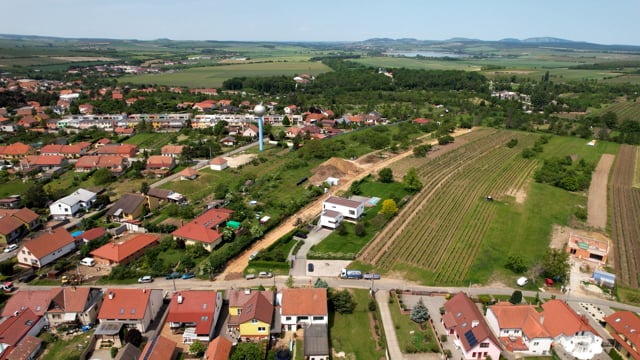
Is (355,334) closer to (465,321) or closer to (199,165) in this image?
(465,321)

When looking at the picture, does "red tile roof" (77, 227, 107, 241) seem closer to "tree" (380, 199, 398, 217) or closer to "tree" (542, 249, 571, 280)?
"tree" (380, 199, 398, 217)

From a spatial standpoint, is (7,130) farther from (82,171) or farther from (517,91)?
(517,91)

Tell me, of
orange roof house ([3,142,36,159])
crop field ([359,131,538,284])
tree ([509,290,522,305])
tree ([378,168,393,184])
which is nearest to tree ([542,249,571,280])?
tree ([509,290,522,305])

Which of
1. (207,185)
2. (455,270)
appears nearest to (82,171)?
(207,185)

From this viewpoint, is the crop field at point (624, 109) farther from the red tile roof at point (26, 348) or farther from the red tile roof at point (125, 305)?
the red tile roof at point (26, 348)

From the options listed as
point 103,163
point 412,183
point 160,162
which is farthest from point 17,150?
point 412,183
